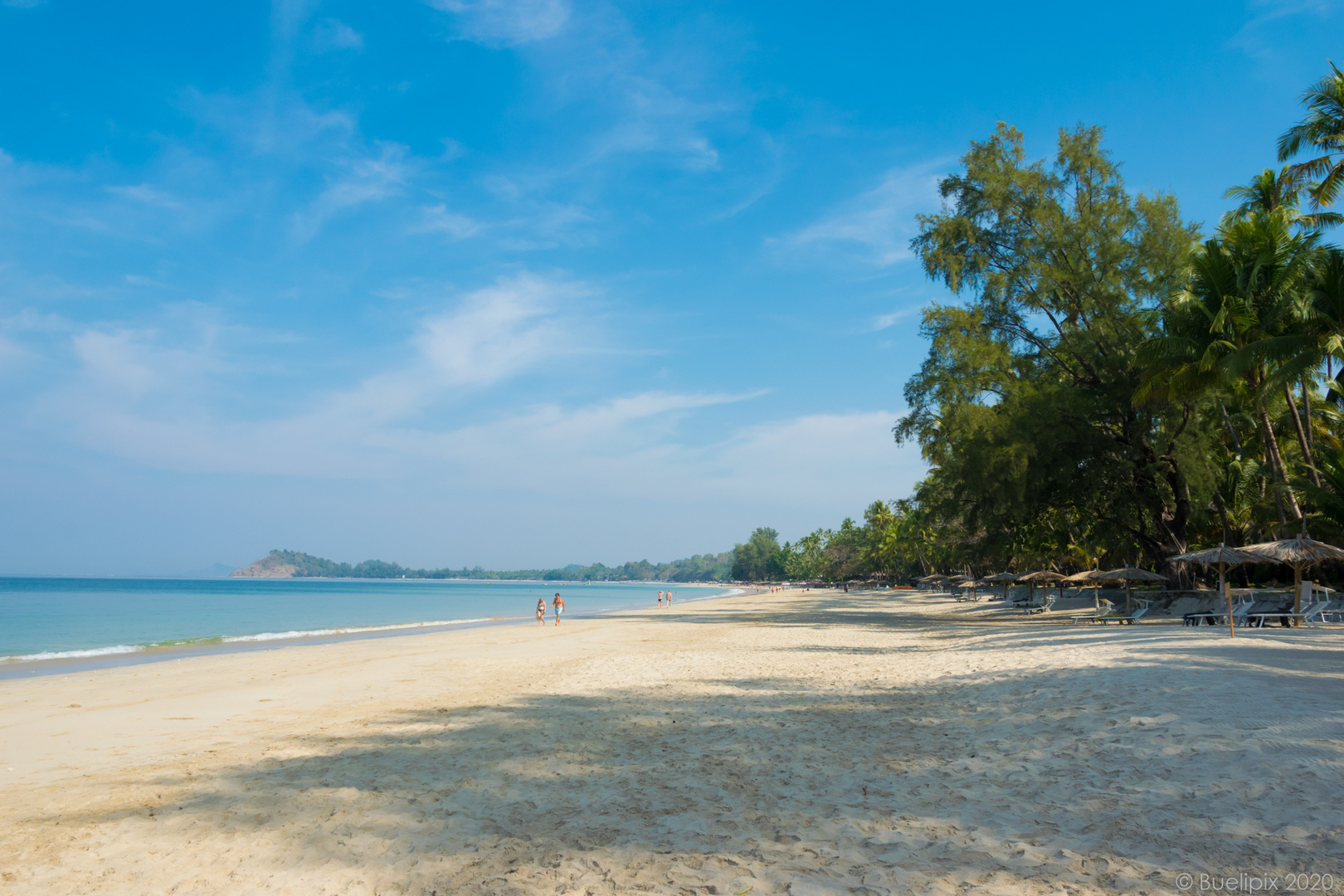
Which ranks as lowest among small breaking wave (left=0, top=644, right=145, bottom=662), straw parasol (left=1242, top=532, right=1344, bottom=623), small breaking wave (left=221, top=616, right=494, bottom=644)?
small breaking wave (left=221, top=616, right=494, bottom=644)

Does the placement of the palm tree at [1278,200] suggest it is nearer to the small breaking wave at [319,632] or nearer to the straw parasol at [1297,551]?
the straw parasol at [1297,551]

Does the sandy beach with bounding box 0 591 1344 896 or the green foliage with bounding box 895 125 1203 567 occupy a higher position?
the green foliage with bounding box 895 125 1203 567

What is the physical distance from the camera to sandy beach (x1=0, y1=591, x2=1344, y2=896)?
173 inches

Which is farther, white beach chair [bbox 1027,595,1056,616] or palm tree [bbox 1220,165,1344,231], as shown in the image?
white beach chair [bbox 1027,595,1056,616]

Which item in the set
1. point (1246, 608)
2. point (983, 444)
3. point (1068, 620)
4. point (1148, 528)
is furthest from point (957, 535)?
point (1246, 608)

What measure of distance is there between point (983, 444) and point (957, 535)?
16270 mm

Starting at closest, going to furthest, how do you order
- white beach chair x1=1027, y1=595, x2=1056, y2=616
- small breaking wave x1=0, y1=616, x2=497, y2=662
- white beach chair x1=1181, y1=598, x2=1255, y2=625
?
1. white beach chair x1=1181, y1=598, x2=1255, y2=625
2. small breaking wave x1=0, y1=616, x2=497, y2=662
3. white beach chair x1=1027, y1=595, x2=1056, y2=616

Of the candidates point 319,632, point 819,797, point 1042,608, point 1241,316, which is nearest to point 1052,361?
point 1241,316

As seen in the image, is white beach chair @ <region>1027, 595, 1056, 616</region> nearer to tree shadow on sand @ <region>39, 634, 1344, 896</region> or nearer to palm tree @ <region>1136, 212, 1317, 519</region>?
palm tree @ <region>1136, 212, 1317, 519</region>

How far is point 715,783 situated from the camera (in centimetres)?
627

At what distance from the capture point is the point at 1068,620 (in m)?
24.6

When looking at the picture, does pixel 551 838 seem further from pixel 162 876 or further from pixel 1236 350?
pixel 1236 350

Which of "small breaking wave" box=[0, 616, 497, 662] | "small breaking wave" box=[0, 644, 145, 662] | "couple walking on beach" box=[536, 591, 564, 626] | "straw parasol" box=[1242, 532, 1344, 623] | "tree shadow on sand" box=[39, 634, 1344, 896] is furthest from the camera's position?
"couple walking on beach" box=[536, 591, 564, 626]

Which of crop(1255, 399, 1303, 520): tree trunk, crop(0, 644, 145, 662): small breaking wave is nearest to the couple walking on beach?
crop(0, 644, 145, 662): small breaking wave
